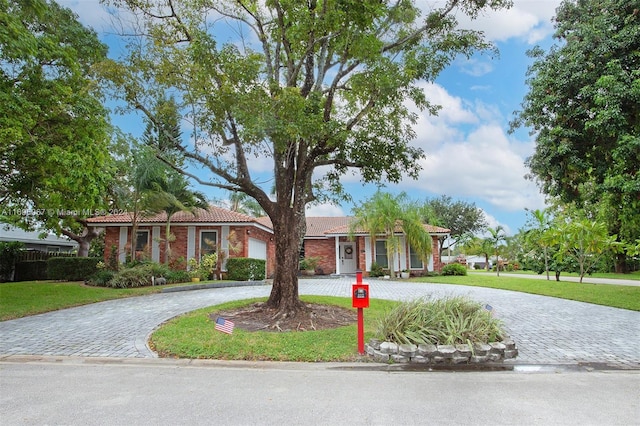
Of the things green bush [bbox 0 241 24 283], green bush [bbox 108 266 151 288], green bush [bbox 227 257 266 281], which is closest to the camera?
green bush [bbox 108 266 151 288]

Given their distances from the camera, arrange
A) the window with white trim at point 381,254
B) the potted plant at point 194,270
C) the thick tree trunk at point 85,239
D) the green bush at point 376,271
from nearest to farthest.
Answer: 1. the potted plant at point 194,270
2. the thick tree trunk at point 85,239
3. the green bush at point 376,271
4. the window with white trim at point 381,254

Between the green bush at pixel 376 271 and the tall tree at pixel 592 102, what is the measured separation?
11.5 m

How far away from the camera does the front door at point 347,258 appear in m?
26.6

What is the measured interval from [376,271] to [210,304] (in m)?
13.8

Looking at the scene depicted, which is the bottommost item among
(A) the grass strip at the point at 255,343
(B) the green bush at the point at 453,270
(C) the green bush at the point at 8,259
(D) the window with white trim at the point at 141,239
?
(A) the grass strip at the point at 255,343

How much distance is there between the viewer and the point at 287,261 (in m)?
9.27

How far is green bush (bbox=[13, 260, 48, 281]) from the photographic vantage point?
68.0 ft

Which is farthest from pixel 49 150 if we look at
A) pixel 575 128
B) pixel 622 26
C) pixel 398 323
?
pixel 622 26

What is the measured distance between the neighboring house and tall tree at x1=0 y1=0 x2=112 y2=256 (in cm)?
1629

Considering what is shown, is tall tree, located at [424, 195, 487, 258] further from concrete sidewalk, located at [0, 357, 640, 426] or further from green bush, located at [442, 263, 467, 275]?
concrete sidewalk, located at [0, 357, 640, 426]

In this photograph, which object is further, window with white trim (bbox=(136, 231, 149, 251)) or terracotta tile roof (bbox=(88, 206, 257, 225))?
window with white trim (bbox=(136, 231, 149, 251))

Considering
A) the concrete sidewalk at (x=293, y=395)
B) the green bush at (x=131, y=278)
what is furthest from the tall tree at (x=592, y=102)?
the green bush at (x=131, y=278)

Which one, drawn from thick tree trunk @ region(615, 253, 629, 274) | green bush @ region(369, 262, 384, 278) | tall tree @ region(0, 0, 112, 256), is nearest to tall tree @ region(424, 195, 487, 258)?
thick tree trunk @ region(615, 253, 629, 274)

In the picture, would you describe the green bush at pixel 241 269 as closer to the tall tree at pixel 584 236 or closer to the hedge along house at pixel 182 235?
the hedge along house at pixel 182 235
